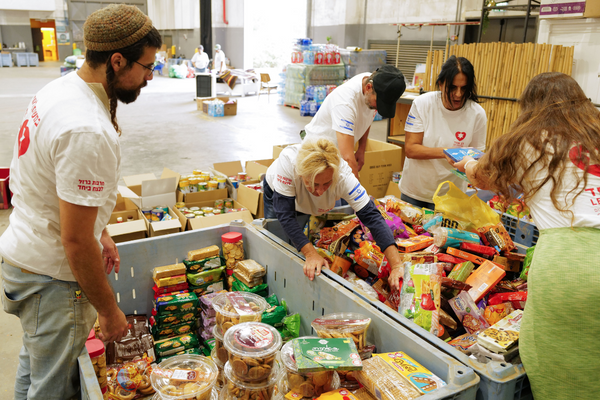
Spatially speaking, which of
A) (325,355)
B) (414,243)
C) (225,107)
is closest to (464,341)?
(325,355)

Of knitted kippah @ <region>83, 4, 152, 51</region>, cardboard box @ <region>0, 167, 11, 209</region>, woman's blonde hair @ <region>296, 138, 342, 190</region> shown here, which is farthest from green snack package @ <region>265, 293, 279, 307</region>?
cardboard box @ <region>0, 167, 11, 209</region>

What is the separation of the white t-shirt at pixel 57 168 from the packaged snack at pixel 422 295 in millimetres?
1134

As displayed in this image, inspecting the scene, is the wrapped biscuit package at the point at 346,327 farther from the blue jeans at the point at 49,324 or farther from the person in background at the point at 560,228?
the blue jeans at the point at 49,324

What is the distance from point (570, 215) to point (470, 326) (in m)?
0.60

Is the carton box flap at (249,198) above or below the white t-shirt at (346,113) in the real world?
below

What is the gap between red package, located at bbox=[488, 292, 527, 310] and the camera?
181 cm

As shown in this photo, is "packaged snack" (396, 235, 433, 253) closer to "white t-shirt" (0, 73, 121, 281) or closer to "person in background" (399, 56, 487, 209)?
"person in background" (399, 56, 487, 209)

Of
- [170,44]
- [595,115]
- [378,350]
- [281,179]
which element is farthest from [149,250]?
[170,44]

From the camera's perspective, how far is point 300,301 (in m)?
2.03

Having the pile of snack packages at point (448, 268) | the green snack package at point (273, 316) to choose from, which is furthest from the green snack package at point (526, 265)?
the green snack package at point (273, 316)

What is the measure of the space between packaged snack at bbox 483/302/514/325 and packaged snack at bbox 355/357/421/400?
0.59m

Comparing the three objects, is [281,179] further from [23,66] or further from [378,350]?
[23,66]

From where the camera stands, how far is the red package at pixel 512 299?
181cm

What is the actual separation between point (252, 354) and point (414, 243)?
1164 mm
